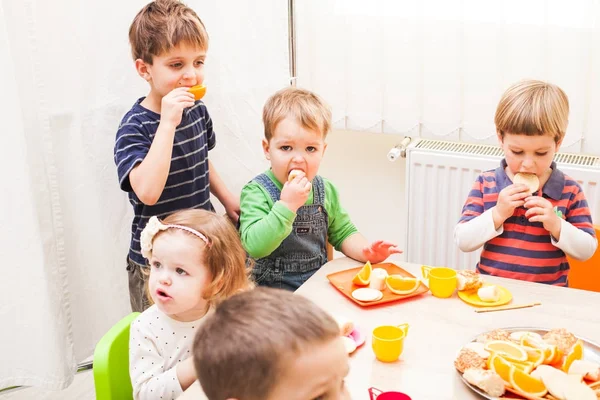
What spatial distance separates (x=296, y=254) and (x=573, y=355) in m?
0.77

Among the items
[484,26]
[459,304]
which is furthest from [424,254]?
[459,304]

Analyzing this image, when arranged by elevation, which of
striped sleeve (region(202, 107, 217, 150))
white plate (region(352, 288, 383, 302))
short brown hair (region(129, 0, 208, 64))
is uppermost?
short brown hair (region(129, 0, 208, 64))

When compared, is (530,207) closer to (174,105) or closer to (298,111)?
(298,111)

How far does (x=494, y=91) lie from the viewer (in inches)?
81.4

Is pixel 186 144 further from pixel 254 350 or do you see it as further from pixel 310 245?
pixel 254 350

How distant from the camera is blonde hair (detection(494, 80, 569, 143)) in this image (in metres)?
1.58

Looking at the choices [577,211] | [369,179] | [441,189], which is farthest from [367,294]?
[369,179]

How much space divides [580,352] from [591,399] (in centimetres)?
12

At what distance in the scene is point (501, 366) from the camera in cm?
109

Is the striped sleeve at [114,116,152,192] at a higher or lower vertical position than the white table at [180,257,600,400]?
higher

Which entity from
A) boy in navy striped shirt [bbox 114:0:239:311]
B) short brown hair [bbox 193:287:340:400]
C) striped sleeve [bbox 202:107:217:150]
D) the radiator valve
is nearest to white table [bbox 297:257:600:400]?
short brown hair [bbox 193:287:340:400]

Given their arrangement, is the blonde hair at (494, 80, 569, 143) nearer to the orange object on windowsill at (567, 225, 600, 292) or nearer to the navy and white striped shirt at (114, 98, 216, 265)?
the orange object on windowsill at (567, 225, 600, 292)

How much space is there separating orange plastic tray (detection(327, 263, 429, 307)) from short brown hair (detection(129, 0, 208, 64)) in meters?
0.71

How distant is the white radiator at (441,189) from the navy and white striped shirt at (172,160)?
0.74 m
